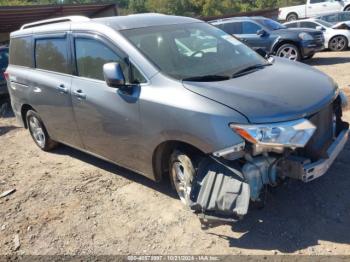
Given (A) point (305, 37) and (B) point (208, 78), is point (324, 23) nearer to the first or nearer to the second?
(A) point (305, 37)

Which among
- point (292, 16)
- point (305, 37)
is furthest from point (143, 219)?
point (292, 16)

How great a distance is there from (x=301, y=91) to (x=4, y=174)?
414 centimetres

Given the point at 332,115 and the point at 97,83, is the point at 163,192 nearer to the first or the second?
the point at 97,83

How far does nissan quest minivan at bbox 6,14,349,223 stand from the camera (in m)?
3.34

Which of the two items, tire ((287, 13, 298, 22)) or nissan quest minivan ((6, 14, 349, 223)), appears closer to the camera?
nissan quest minivan ((6, 14, 349, 223))

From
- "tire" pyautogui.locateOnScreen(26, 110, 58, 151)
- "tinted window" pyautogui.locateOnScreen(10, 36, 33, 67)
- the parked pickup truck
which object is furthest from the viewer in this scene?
the parked pickup truck

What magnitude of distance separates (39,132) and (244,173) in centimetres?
382

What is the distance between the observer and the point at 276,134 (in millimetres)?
3236

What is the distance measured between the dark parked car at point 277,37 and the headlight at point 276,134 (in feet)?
30.1

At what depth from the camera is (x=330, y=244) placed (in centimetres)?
337

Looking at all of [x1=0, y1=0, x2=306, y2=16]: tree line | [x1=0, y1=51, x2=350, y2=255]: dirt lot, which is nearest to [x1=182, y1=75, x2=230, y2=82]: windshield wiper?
[x1=0, y1=51, x2=350, y2=255]: dirt lot

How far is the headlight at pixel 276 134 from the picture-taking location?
3.22 m

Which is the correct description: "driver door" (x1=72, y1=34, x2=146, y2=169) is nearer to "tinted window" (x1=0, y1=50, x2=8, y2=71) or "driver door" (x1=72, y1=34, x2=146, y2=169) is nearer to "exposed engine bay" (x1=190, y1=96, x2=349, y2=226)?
"exposed engine bay" (x1=190, y1=96, x2=349, y2=226)

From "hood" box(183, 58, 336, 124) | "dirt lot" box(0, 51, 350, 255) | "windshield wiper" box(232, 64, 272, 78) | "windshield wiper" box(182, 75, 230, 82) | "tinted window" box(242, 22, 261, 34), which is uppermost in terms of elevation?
"windshield wiper" box(182, 75, 230, 82)
